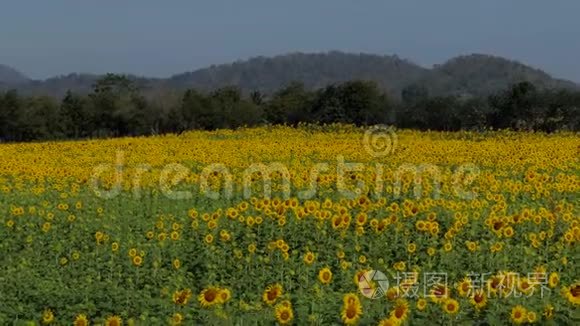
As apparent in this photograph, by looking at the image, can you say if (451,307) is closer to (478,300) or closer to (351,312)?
(478,300)

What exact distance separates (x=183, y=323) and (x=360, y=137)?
17.1 m

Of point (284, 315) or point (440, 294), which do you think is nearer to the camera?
point (284, 315)

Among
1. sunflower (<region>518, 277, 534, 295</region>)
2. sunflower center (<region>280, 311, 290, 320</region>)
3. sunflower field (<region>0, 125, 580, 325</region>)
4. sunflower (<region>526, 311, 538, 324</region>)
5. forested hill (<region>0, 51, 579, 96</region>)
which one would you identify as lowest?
sunflower field (<region>0, 125, 580, 325</region>)

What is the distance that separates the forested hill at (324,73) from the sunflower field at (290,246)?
115572mm

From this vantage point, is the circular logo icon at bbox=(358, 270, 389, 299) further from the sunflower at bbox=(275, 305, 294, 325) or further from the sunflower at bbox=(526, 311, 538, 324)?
the sunflower at bbox=(526, 311, 538, 324)

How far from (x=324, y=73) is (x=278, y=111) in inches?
5132

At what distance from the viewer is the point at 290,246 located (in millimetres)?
8531

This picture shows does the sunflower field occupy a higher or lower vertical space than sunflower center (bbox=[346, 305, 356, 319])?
lower

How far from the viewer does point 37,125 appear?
4588 centimetres

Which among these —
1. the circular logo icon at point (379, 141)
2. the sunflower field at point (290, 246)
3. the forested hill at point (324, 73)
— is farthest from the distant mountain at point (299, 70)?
the sunflower field at point (290, 246)

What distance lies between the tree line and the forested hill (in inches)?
3325

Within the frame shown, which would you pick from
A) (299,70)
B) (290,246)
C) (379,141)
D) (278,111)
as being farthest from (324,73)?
(290,246)

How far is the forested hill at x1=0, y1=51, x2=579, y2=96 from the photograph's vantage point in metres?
133

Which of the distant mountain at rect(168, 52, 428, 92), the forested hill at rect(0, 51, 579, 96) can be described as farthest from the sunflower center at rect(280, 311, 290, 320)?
the distant mountain at rect(168, 52, 428, 92)
